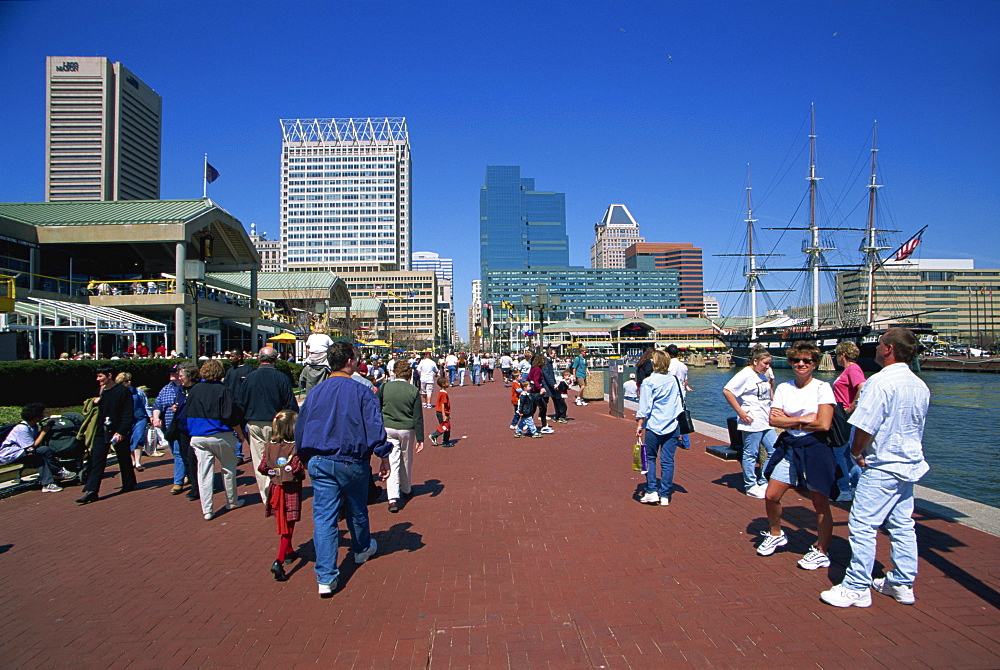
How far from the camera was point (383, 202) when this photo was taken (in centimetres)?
15838

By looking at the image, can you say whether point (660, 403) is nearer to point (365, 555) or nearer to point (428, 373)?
point (365, 555)

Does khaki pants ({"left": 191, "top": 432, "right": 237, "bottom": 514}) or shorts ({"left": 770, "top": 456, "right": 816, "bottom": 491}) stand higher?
shorts ({"left": 770, "top": 456, "right": 816, "bottom": 491})

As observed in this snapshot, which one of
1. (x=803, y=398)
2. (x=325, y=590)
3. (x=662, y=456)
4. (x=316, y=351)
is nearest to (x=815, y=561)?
(x=803, y=398)

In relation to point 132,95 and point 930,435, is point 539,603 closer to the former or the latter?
point 930,435

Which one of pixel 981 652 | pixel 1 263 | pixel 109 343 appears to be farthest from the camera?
pixel 109 343

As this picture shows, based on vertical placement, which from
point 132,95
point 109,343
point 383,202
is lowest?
point 109,343

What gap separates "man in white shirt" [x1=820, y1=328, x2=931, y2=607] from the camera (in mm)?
3875

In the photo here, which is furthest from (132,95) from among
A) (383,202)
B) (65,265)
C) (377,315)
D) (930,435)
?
(930,435)

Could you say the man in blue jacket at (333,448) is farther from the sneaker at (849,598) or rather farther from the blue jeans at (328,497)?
the sneaker at (849,598)

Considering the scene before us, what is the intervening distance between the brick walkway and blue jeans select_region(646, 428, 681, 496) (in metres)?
0.27

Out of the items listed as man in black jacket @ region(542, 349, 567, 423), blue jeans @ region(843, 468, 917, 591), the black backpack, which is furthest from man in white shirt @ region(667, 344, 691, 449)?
the black backpack

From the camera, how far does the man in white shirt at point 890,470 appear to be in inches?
153

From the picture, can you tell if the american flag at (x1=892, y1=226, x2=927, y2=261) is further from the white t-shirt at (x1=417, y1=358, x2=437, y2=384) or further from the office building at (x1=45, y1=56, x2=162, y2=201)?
the office building at (x1=45, y1=56, x2=162, y2=201)

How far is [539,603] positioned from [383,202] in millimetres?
161713
